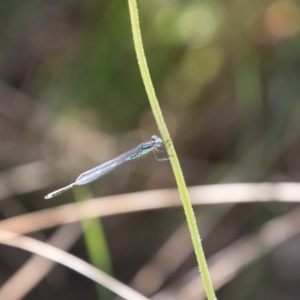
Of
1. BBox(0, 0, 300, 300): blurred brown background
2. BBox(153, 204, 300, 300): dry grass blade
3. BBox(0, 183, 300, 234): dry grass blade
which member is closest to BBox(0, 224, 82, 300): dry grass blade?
BBox(0, 183, 300, 234): dry grass blade

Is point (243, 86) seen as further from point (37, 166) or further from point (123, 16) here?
point (37, 166)

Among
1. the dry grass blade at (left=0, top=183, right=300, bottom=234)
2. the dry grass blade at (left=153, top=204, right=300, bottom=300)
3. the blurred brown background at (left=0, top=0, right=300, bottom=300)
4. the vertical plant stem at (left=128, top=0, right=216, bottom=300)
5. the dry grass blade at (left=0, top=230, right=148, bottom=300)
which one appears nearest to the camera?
the vertical plant stem at (left=128, top=0, right=216, bottom=300)

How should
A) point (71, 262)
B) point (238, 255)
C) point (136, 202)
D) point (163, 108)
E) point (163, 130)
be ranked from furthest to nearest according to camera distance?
1. point (163, 108)
2. point (238, 255)
3. point (136, 202)
4. point (71, 262)
5. point (163, 130)

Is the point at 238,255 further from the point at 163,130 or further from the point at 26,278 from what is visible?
the point at 163,130

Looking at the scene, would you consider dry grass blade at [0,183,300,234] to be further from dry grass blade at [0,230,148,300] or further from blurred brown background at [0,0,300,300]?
blurred brown background at [0,0,300,300]

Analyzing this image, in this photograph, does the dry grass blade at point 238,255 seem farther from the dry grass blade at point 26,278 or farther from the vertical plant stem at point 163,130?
the vertical plant stem at point 163,130

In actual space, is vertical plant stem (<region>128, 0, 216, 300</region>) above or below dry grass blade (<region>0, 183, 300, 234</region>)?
below

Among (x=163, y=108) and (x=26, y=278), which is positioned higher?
(x=163, y=108)

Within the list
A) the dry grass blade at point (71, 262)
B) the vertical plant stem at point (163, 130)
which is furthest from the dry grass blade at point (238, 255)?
the vertical plant stem at point (163, 130)

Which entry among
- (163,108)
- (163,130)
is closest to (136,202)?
(163,108)
